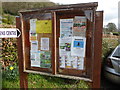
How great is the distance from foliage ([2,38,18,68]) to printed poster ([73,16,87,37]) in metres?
3.07

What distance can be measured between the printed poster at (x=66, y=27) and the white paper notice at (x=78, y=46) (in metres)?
0.13

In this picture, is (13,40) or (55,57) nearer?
(55,57)

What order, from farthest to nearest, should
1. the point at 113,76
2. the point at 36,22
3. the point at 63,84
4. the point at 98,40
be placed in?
the point at 63,84 → the point at 113,76 → the point at 36,22 → the point at 98,40

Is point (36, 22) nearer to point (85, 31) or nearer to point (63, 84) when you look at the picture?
point (85, 31)

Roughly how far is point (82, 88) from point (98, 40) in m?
1.88

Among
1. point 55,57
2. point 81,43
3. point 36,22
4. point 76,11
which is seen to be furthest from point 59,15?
point 55,57

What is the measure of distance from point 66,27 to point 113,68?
1.97 metres

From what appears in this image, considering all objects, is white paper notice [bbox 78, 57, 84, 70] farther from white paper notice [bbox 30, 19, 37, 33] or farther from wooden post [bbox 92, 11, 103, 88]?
white paper notice [bbox 30, 19, 37, 33]

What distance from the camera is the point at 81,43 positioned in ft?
5.54

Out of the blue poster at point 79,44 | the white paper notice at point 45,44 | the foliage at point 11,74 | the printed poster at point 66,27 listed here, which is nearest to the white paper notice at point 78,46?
the blue poster at point 79,44

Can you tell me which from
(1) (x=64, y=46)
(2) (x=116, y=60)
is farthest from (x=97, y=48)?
(2) (x=116, y=60)

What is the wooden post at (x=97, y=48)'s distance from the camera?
1.55 meters

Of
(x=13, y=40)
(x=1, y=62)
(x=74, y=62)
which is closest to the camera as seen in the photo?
(x=74, y=62)

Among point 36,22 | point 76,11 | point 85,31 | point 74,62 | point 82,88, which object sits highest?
point 76,11
